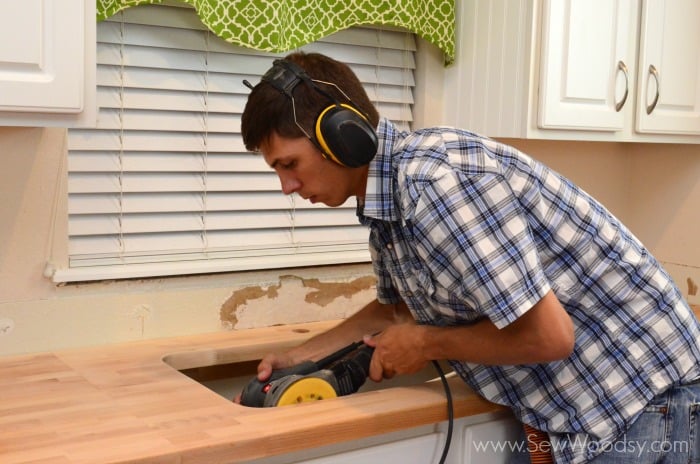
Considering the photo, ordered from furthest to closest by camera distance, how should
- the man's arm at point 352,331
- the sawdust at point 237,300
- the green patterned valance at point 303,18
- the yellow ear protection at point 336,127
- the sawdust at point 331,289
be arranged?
the sawdust at point 331,289, the sawdust at point 237,300, the green patterned valance at point 303,18, the man's arm at point 352,331, the yellow ear protection at point 336,127

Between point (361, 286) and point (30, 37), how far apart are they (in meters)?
1.16

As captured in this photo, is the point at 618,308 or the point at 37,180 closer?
the point at 618,308

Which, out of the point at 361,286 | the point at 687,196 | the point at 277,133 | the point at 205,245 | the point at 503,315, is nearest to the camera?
the point at 503,315

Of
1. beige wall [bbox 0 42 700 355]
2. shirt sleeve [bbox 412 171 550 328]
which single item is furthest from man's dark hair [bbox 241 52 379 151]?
beige wall [bbox 0 42 700 355]

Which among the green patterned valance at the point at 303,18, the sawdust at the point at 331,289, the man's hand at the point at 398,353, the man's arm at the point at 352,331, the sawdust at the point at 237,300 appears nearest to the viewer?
the man's hand at the point at 398,353

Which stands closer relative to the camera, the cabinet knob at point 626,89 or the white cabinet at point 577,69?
the white cabinet at point 577,69

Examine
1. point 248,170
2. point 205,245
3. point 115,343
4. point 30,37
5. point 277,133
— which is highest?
point 30,37

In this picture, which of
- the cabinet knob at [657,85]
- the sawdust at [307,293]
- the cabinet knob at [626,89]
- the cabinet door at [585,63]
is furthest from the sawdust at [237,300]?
the cabinet knob at [657,85]

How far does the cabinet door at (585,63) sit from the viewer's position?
6.84 ft

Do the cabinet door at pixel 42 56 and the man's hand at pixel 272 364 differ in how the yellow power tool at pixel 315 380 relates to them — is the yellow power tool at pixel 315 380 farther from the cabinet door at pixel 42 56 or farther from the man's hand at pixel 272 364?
the cabinet door at pixel 42 56

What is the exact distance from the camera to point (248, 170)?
211cm

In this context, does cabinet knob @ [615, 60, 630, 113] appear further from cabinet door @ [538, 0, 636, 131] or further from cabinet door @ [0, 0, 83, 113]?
cabinet door @ [0, 0, 83, 113]

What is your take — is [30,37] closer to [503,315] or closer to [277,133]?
[277,133]

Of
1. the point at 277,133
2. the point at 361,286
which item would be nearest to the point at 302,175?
the point at 277,133
